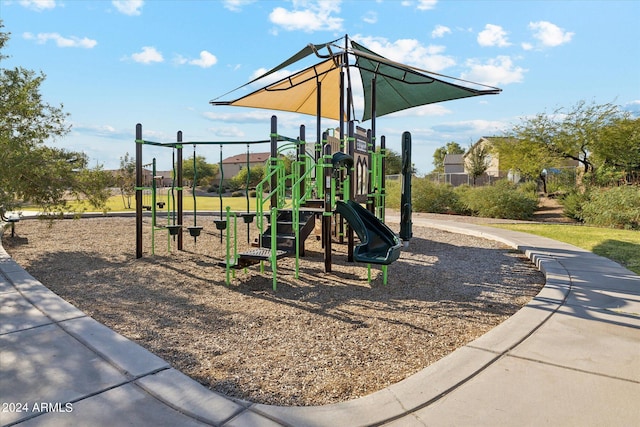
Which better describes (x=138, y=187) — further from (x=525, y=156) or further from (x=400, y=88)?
(x=525, y=156)

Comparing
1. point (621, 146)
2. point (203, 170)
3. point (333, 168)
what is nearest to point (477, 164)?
point (621, 146)

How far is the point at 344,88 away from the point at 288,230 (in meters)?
3.10

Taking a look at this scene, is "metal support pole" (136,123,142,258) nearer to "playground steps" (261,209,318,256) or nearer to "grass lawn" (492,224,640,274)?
"playground steps" (261,209,318,256)

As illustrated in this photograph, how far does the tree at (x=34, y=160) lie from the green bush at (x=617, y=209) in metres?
13.8

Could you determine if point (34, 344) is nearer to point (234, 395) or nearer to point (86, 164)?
point (234, 395)

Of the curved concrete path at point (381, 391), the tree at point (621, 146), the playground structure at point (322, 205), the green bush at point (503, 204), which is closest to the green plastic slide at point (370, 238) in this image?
the playground structure at point (322, 205)

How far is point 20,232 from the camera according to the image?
1023cm

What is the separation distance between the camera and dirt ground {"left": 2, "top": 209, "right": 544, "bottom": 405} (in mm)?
2857

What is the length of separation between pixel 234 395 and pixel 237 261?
3.07m

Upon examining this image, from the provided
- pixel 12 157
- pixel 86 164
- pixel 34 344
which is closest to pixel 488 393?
pixel 34 344

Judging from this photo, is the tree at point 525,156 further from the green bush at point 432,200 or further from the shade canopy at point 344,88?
the shade canopy at point 344,88

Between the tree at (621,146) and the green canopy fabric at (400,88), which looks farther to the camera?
the tree at (621,146)

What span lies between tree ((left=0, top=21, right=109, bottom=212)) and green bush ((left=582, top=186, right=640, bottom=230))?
1382 centimetres

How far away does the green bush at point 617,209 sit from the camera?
1215 cm
